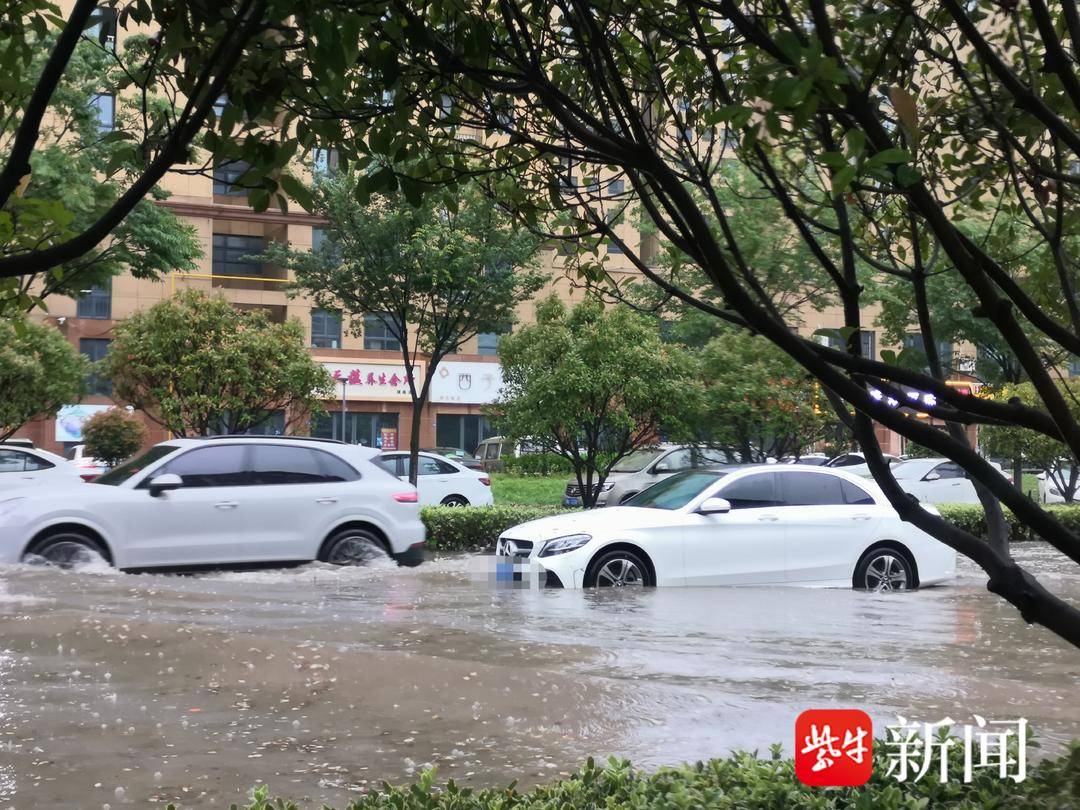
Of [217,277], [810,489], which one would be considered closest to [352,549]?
[810,489]

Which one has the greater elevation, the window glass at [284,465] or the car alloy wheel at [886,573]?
the window glass at [284,465]

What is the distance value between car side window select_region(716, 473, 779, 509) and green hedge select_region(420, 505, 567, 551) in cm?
554

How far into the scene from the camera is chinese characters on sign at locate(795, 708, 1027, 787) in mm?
3617

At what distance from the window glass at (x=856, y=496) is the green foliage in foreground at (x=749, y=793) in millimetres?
8246

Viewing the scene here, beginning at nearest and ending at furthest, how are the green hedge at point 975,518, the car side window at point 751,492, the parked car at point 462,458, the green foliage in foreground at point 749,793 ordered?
the green foliage in foreground at point 749,793, the car side window at point 751,492, the green hedge at point 975,518, the parked car at point 462,458

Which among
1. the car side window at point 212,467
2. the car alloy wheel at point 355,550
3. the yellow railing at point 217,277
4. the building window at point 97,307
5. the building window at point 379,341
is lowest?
the car alloy wheel at point 355,550

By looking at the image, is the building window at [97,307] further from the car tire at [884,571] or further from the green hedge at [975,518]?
the car tire at [884,571]

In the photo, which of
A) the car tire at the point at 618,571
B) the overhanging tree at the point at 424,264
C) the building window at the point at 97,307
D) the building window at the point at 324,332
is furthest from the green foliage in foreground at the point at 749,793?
the building window at the point at 97,307

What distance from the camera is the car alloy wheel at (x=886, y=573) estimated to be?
1182 centimetres

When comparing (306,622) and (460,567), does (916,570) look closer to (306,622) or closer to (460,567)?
(460,567)

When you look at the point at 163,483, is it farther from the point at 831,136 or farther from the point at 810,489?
the point at 831,136

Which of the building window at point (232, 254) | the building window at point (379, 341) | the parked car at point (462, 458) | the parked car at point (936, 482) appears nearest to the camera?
the parked car at point (936, 482)

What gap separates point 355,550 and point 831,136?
9.80 m

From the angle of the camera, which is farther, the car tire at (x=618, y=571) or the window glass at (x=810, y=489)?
the window glass at (x=810, y=489)
